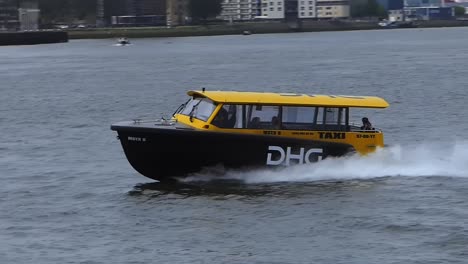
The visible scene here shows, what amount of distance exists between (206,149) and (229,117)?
0.99m

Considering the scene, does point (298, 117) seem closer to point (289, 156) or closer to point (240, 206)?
→ point (289, 156)

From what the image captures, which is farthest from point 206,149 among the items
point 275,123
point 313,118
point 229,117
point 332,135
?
point 332,135

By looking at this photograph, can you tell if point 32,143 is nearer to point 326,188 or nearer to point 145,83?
point 326,188

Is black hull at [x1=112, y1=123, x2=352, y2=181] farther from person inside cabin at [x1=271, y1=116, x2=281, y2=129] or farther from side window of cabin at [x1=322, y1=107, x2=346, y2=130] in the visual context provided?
side window of cabin at [x1=322, y1=107, x2=346, y2=130]

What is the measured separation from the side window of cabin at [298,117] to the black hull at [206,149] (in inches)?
15.9

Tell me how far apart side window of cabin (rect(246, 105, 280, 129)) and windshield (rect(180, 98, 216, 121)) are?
95cm

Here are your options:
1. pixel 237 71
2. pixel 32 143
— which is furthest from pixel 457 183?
pixel 237 71

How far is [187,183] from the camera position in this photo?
93.9 feet

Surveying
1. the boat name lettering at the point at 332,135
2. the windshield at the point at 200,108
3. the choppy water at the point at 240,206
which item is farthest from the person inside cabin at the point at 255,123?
the boat name lettering at the point at 332,135

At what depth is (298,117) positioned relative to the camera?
28.3 m

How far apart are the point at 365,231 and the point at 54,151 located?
675 inches

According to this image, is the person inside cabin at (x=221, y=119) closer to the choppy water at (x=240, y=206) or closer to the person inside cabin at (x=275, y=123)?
the person inside cabin at (x=275, y=123)

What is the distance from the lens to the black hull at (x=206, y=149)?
27.7 meters

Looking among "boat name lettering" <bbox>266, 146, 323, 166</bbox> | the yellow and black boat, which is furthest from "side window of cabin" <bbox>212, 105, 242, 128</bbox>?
"boat name lettering" <bbox>266, 146, 323, 166</bbox>
